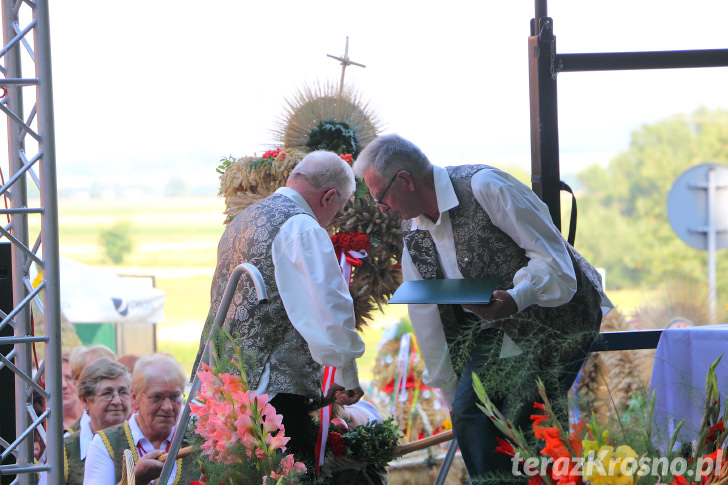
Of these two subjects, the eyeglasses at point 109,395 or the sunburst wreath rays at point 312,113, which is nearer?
the sunburst wreath rays at point 312,113

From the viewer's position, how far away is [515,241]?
9.11 feet

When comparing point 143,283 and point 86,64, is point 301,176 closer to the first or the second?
point 143,283

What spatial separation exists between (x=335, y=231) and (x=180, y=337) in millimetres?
18329

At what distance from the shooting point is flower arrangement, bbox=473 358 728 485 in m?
1.38

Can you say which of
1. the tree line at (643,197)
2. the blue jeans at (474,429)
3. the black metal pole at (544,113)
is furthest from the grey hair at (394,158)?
the tree line at (643,197)

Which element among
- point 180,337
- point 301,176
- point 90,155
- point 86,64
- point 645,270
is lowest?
point 180,337

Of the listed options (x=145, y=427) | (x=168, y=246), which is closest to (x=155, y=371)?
(x=145, y=427)

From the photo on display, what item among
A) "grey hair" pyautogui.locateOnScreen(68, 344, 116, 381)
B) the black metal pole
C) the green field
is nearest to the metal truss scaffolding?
"grey hair" pyautogui.locateOnScreen(68, 344, 116, 381)

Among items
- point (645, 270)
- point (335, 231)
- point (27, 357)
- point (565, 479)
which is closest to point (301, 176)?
point (335, 231)

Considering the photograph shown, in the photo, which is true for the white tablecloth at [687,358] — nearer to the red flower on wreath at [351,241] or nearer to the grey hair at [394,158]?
the grey hair at [394,158]

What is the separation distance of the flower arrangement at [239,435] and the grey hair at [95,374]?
2.04m

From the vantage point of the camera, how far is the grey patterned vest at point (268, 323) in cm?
277

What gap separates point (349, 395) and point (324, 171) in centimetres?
81

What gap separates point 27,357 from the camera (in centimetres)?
266
